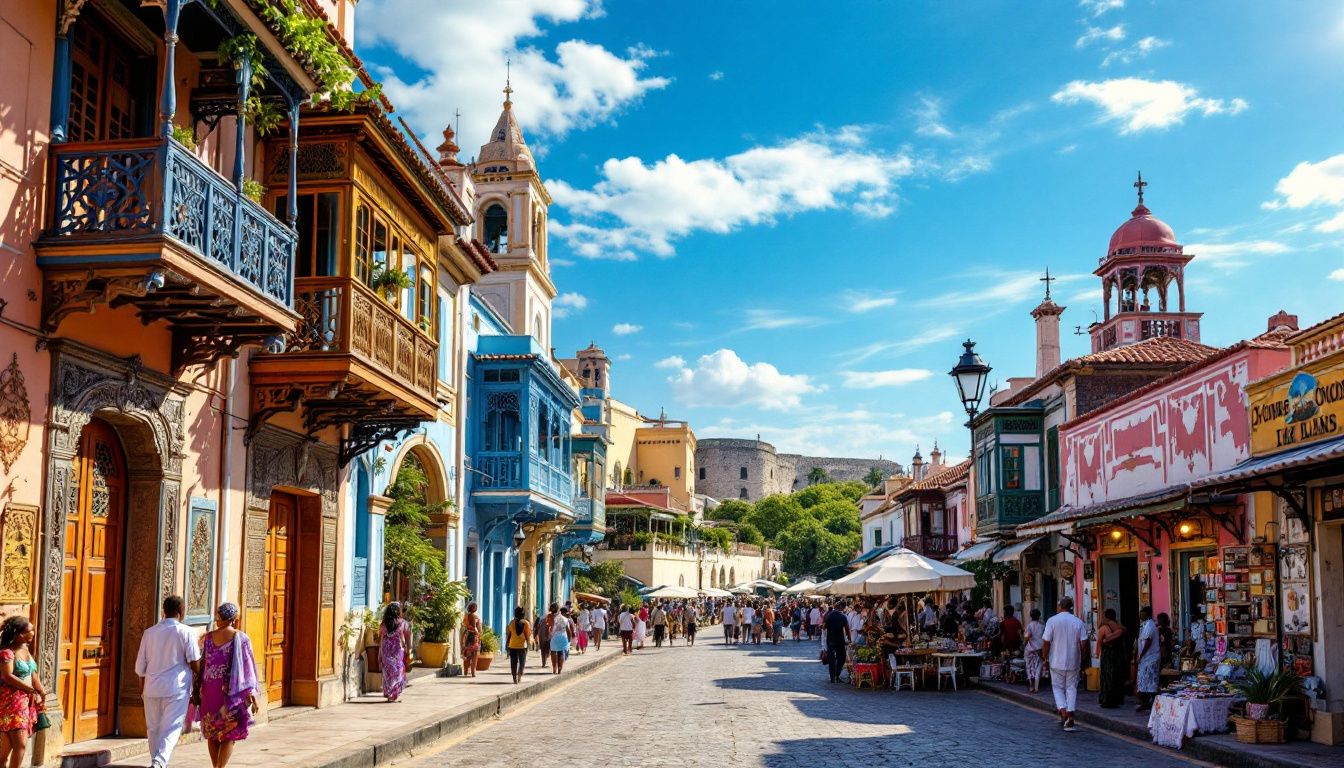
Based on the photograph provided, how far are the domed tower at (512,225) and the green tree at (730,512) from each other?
7515 cm

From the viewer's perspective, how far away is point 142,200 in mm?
9953

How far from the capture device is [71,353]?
34.3ft

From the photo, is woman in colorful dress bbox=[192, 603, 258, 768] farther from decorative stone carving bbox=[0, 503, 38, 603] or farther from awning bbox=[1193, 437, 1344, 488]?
awning bbox=[1193, 437, 1344, 488]

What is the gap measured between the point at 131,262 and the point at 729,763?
723 centimetres

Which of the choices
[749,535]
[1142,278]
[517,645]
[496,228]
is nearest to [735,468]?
[749,535]

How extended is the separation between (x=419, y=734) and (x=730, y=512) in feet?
338

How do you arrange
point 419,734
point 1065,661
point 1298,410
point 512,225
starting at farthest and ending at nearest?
1. point 512,225
2. point 1065,661
3. point 1298,410
4. point 419,734

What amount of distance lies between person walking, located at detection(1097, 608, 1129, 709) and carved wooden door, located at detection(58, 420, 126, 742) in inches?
507

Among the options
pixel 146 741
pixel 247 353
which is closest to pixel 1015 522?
pixel 247 353

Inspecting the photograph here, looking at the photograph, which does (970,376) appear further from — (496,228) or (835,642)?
(496,228)

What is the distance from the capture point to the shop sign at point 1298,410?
45.0ft

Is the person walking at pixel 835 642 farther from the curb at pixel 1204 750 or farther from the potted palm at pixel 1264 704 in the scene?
the potted palm at pixel 1264 704

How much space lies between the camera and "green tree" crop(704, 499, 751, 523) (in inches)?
4523

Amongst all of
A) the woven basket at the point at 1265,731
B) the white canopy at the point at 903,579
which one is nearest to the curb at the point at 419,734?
the white canopy at the point at 903,579
